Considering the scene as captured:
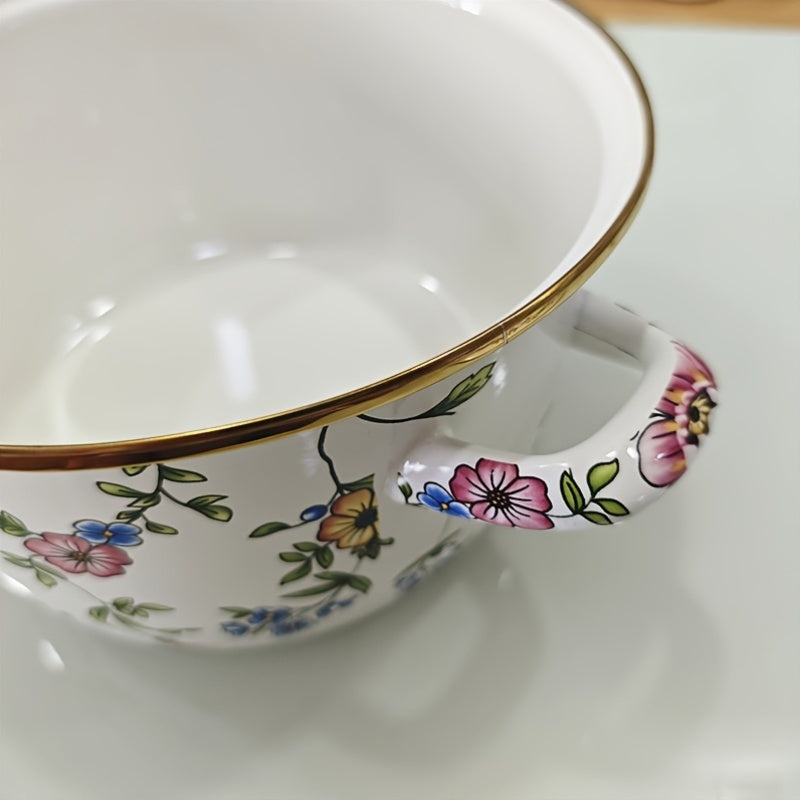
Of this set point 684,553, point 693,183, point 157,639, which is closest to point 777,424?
point 684,553

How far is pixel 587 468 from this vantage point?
10.7 inches

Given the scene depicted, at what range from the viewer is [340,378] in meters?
0.52

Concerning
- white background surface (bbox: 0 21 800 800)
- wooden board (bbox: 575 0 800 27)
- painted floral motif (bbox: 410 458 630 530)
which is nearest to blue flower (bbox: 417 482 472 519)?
painted floral motif (bbox: 410 458 630 530)

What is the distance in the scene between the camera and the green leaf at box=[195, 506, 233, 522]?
269 millimetres

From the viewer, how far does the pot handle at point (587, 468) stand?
0.89 feet

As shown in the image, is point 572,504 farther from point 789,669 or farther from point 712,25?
point 712,25

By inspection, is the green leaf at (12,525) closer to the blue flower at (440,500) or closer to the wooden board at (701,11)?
the blue flower at (440,500)

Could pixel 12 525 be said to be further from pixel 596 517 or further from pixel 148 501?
pixel 596 517

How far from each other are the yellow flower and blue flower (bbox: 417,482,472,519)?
0.02 metres

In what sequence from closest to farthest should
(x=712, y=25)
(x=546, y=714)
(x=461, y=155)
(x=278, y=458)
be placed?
(x=278, y=458)
(x=546, y=714)
(x=461, y=155)
(x=712, y=25)

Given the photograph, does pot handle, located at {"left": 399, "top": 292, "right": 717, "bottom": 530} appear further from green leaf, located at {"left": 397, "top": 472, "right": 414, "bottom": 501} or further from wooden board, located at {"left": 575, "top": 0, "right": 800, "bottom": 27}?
wooden board, located at {"left": 575, "top": 0, "right": 800, "bottom": 27}

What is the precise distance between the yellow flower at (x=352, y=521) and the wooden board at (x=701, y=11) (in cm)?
51

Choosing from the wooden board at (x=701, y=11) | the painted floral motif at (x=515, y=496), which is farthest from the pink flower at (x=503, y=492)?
the wooden board at (x=701, y=11)

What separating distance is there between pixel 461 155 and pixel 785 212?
196mm
